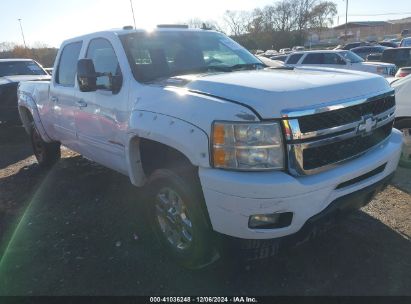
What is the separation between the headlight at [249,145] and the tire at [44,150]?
179 inches

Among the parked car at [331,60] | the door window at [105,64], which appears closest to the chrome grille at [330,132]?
the door window at [105,64]

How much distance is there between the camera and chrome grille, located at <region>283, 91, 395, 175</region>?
97.3 inches

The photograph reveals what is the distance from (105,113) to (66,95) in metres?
1.14

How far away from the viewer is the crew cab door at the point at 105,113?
3.61 meters

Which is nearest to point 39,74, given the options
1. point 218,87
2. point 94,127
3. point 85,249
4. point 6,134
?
point 6,134

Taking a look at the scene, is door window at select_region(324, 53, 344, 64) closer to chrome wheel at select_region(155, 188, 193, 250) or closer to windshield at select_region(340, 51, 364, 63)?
windshield at select_region(340, 51, 364, 63)

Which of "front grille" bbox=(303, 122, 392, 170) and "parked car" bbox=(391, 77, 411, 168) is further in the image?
"parked car" bbox=(391, 77, 411, 168)

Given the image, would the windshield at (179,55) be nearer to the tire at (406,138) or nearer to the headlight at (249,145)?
the headlight at (249,145)

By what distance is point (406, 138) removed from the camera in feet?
17.0

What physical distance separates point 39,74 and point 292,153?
10376mm

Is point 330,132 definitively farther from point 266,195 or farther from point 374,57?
point 374,57

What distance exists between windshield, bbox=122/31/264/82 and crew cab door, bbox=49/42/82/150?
1.14m

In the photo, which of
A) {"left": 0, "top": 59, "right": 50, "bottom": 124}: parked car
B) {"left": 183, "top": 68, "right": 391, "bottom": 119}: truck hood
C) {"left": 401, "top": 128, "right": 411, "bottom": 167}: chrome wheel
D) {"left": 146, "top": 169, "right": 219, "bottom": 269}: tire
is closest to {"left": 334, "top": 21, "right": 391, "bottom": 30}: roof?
{"left": 0, "top": 59, "right": 50, "bottom": 124}: parked car

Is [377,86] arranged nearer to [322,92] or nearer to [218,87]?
[322,92]
